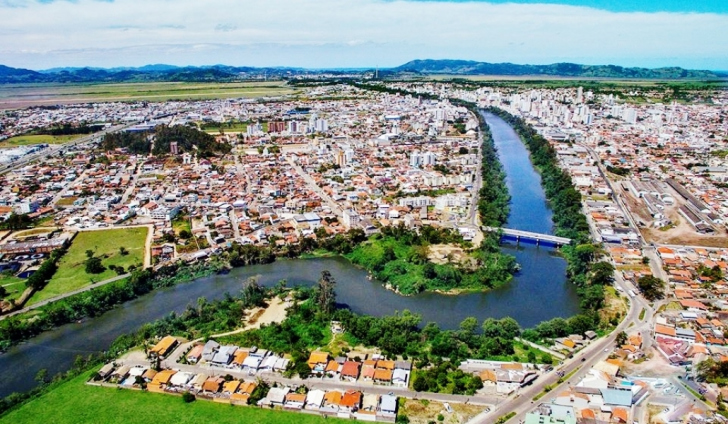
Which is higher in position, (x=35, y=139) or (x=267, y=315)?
(x=35, y=139)

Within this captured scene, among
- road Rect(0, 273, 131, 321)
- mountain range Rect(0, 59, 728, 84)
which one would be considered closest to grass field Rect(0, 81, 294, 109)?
mountain range Rect(0, 59, 728, 84)

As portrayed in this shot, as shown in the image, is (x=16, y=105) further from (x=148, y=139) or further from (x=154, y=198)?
(x=154, y=198)

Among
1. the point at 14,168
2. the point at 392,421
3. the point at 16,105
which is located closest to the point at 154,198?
the point at 14,168

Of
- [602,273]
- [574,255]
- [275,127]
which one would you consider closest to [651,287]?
[602,273]

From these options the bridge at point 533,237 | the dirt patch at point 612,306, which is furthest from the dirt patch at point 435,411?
the bridge at point 533,237

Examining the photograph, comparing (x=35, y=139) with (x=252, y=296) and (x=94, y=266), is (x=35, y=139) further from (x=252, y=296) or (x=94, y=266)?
(x=252, y=296)

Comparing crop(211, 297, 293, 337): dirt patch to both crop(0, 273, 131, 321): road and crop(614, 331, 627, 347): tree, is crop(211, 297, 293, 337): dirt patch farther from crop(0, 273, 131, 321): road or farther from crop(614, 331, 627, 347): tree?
crop(614, 331, 627, 347): tree

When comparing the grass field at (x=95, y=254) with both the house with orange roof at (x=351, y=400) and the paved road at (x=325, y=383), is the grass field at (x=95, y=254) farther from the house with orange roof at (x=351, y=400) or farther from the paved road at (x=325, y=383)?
the house with orange roof at (x=351, y=400)
